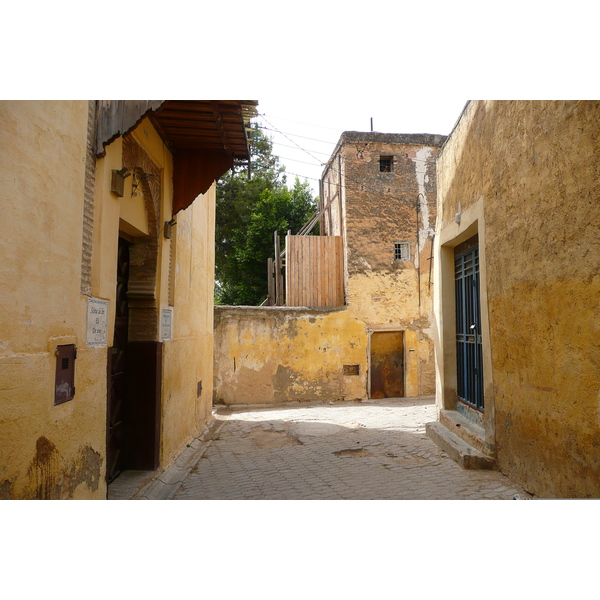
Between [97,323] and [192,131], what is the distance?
3.02 m

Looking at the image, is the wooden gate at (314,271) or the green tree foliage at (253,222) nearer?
the wooden gate at (314,271)

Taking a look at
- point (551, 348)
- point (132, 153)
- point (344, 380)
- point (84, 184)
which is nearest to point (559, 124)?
point (551, 348)

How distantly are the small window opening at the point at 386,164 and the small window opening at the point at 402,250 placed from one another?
7.06 feet

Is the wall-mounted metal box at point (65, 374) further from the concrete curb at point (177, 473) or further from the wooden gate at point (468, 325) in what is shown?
the wooden gate at point (468, 325)

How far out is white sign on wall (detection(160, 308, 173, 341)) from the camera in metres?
5.83

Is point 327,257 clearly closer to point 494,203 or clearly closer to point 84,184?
point 494,203

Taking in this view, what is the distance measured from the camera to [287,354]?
40.1 ft

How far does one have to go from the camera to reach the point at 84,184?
3.46 meters

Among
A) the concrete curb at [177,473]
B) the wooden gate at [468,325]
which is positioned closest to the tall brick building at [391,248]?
the wooden gate at [468,325]

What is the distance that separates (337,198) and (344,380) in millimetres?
5323

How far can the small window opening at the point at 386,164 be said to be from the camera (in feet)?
44.5

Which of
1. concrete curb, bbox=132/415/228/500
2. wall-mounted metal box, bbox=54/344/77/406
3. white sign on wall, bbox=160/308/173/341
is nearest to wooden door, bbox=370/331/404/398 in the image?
concrete curb, bbox=132/415/228/500

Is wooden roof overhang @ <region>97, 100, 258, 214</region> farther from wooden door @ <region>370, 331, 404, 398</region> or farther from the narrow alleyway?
wooden door @ <region>370, 331, 404, 398</region>

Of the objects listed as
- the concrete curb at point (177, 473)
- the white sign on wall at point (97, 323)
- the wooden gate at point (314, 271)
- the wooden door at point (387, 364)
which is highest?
the wooden gate at point (314, 271)
